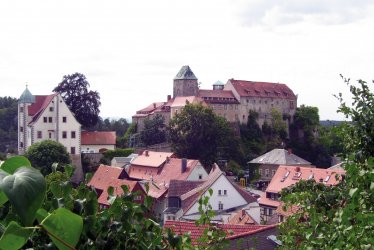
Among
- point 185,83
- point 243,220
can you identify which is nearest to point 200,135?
point 185,83

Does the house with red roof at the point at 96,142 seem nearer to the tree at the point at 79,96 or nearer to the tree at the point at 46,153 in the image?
the tree at the point at 79,96

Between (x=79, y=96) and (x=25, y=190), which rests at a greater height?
(x=79, y=96)

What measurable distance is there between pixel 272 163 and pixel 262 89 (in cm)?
2138

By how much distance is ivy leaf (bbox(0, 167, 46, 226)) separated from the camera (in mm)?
848

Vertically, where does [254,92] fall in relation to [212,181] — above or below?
above

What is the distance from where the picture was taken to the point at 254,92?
72.5 meters

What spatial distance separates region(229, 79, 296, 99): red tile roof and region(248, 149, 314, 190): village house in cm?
1599

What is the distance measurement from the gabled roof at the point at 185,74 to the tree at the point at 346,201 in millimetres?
67351

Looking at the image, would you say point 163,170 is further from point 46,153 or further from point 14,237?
point 14,237

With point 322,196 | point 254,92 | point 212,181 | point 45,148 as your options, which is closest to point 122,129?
point 254,92

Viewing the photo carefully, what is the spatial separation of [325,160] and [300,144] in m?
4.22

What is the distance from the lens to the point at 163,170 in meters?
46.4

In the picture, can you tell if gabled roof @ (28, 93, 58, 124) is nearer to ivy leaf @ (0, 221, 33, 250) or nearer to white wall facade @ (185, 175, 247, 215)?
white wall facade @ (185, 175, 247, 215)

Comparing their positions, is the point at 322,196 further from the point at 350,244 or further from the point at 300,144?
the point at 300,144
